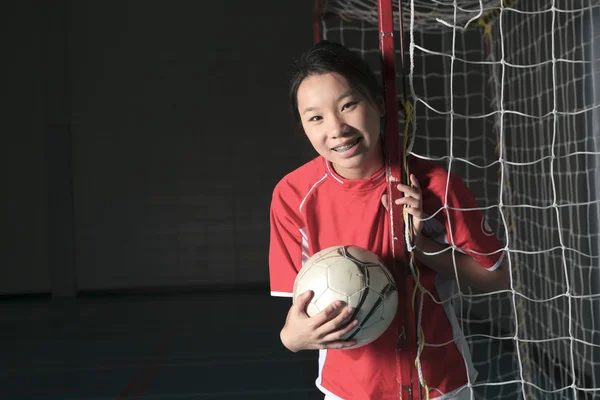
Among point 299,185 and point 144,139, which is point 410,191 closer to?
point 299,185

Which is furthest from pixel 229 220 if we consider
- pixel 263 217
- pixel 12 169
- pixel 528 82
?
pixel 528 82

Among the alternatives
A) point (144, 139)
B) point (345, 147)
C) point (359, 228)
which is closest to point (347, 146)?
point (345, 147)

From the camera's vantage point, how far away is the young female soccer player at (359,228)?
1.30 metres

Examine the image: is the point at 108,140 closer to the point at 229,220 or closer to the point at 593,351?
the point at 229,220

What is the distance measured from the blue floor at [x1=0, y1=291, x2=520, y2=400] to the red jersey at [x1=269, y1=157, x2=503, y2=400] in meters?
1.95

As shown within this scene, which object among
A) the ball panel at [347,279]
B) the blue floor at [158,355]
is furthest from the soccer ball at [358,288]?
the blue floor at [158,355]

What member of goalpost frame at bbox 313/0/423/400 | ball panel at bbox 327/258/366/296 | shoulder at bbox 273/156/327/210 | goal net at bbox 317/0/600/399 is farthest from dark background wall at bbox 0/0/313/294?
ball panel at bbox 327/258/366/296

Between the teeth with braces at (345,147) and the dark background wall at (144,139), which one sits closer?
the teeth with braces at (345,147)

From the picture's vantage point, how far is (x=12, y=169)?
24.3ft

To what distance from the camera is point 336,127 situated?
128 centimetres

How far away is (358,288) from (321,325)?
0.36 feet

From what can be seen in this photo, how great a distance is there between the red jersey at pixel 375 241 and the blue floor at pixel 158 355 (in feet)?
6.40

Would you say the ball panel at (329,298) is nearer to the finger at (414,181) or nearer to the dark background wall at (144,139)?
the finger at (414,181)

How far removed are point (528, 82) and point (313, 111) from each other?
267cm
